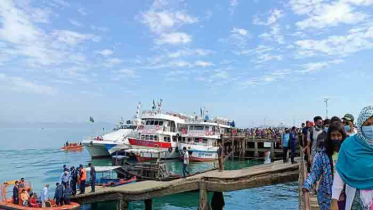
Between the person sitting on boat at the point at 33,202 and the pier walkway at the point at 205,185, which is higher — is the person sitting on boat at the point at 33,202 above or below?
below

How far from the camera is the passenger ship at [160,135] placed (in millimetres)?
36875

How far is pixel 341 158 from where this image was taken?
2.42 m

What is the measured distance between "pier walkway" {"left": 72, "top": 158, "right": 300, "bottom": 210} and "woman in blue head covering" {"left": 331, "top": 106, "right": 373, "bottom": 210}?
9.22 meters

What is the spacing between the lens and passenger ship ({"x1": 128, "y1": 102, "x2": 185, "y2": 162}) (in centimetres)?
3688

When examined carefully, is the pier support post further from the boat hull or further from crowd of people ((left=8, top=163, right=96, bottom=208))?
the boat hull

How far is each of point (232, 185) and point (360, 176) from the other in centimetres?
979

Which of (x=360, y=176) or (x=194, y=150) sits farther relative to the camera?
(x=194, y=150)

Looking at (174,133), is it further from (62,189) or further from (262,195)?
(62,189)

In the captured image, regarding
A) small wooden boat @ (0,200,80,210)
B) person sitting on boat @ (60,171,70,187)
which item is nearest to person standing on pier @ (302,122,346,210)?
small wooden boat @ (0,200,80,210)

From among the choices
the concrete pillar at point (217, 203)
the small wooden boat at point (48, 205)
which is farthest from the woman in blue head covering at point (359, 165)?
the concrete pillar at point (217, 203)

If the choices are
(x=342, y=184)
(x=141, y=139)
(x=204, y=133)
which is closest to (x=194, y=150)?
(x=204, y=133)

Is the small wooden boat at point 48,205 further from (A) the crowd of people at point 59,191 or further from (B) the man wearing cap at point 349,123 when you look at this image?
(B) the man wearing cap at point 349,123

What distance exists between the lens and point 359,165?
2217 mm

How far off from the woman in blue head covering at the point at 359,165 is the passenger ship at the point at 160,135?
1325 inches
